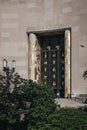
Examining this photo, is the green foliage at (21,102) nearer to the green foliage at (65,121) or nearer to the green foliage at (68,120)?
the green foliage at (65,121)

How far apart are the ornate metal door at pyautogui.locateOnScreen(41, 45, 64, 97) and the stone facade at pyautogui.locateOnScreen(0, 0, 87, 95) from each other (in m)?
2.05

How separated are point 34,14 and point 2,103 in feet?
50.5

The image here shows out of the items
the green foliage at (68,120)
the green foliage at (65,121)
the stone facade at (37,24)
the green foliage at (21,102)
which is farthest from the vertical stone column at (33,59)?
the green foliage at (68,120)

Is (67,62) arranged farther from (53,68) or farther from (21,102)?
(21,102)

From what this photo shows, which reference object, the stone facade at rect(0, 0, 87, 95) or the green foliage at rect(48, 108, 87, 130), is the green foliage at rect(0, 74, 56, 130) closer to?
the green foliage at rect(48, 108, 87, 130)

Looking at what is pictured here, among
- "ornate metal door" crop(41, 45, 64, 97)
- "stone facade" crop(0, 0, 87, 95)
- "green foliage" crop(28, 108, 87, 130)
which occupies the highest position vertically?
"stone facade" crop(0, 0, 87, 95)

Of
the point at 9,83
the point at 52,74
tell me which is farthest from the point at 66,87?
the point at 9,83

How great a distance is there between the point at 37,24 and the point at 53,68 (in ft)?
14.1

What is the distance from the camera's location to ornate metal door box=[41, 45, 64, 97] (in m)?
38.7

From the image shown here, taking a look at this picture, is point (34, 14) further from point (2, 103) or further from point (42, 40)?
point (2, 103)

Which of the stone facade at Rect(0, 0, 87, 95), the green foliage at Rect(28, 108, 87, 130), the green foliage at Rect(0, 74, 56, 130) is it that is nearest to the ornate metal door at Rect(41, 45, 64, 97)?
the stone facade at Rect(0, 0, 87, 95)

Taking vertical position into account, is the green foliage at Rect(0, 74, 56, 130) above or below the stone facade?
below

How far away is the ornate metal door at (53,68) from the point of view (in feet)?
127

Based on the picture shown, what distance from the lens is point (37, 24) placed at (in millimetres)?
38344
